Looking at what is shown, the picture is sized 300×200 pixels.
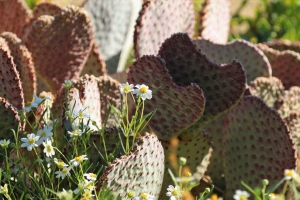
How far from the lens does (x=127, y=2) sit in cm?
336

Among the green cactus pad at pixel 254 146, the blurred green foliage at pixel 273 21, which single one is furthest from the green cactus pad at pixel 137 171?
the blurred green foliage at pixel 273 21

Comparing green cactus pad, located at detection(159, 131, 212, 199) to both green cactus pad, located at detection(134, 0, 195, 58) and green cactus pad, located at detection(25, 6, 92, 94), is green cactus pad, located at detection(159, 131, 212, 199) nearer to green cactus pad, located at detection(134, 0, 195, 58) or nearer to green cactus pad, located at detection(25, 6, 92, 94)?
green cactus pad, located at detection(134, 0, 195, 58)

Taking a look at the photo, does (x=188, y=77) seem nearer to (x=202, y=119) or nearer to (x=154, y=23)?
(x=202, y=119)

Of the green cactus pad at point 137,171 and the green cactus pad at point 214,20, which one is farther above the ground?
the green cactus pad at point 214,20

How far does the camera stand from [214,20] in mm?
3156

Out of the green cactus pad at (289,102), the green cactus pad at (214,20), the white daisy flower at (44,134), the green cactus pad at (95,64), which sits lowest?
the green cactus pad at (289,102)

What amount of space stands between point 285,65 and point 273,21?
2114 mm

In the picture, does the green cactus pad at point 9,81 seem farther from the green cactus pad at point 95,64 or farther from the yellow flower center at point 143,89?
the green cactus pad at point 95,64

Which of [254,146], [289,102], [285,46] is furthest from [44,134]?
[285,46]

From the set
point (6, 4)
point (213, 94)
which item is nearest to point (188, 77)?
point (213, 94)

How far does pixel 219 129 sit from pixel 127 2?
97 cm

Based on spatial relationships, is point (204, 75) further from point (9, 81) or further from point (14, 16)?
point (14, 16)

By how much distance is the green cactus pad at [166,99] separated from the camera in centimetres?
215

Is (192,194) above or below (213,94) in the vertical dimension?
below
